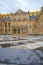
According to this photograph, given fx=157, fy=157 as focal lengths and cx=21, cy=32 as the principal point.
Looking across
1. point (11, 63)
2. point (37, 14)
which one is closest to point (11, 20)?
point (37, 14)

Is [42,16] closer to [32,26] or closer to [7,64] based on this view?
[32,26]

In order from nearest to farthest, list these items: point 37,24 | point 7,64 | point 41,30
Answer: point 7,64
point 41,30
point 37,24

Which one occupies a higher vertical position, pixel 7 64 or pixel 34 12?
pixel 34 12

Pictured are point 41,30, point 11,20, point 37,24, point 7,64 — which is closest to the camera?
point 7,64

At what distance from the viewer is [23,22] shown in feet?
99.6

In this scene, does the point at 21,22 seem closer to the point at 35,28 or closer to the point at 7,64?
the point at 35,28

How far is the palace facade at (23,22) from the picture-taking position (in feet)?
91.3

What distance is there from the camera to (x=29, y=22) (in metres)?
29.5

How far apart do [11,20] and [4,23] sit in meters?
3.37

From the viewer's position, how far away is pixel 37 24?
2919 centimetres

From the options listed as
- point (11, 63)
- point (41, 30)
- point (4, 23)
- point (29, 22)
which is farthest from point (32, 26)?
point (11, 63)

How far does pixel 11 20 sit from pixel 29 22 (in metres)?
3.88

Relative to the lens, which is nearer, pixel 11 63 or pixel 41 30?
pixel 11 63

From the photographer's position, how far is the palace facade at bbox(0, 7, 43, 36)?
2783cm
